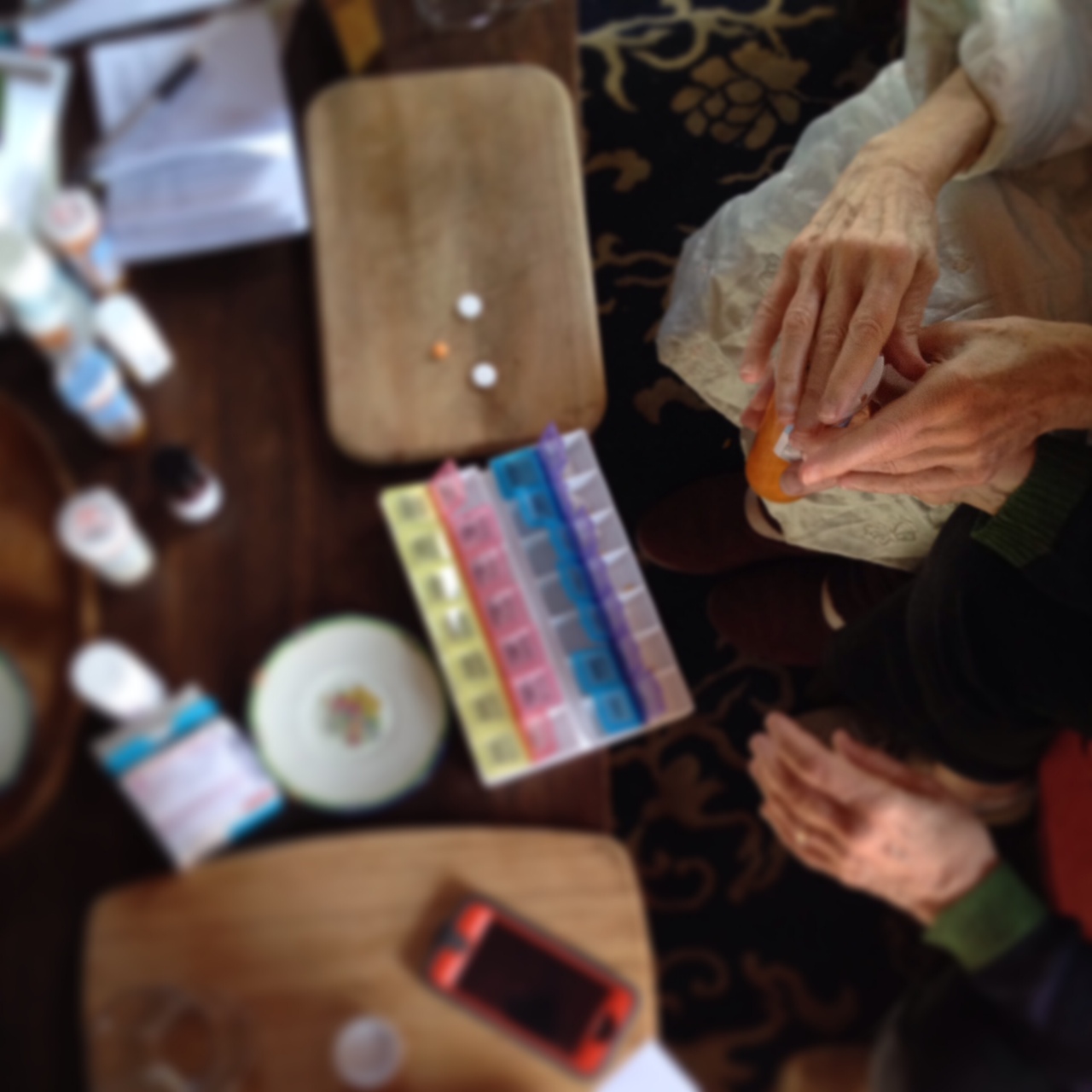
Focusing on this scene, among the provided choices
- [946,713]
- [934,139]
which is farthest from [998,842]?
[934,139]

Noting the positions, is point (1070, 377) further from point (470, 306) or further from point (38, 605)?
point (38, 605)

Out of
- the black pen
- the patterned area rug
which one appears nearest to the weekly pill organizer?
the patterned area rug

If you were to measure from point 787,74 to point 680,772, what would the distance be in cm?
45

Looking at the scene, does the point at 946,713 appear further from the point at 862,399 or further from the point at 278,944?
the point at 278,944

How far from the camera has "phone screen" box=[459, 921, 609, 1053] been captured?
56 cm

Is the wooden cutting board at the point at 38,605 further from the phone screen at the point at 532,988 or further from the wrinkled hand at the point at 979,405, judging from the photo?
the wrinkled hand at the point at 979,405

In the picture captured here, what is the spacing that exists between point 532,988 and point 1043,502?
42 cm

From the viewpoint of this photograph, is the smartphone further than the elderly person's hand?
Yes

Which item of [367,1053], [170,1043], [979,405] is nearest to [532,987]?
[367,1053]

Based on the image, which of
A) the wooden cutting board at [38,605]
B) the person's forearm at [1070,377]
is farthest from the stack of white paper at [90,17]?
the person's forearm at [1070,377]

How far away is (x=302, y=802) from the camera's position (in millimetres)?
580

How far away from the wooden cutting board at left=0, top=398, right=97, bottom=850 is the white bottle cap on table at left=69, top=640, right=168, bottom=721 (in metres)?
0.02

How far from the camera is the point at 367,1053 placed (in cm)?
55

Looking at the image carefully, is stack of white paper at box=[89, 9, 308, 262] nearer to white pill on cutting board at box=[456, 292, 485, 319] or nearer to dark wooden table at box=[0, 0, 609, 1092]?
dark wooden table at box=[0, 0, 609, 1092]
